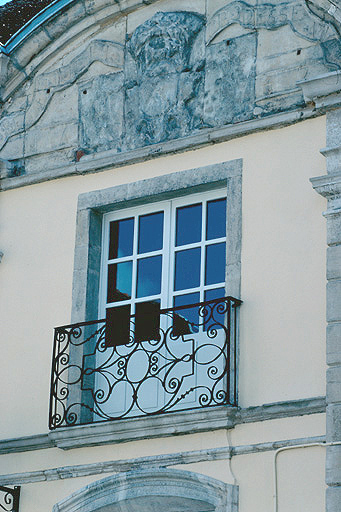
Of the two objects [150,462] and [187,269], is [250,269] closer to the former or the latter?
[187,269]

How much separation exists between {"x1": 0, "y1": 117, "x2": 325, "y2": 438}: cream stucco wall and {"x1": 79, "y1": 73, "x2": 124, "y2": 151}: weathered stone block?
12.2 inches

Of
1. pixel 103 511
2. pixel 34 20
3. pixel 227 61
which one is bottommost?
pixel 103 511

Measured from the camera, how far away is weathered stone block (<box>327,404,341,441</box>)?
30.3 ft

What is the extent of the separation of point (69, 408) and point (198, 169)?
85.2 inches

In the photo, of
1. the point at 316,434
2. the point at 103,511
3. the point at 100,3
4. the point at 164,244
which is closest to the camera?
the point at 316,434

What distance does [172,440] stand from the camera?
996 cm

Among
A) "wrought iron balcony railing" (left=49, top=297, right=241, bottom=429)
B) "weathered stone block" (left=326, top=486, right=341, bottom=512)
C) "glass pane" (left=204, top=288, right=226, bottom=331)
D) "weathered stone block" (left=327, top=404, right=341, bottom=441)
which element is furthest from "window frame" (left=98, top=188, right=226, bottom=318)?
"weathered stone block" (left=326, top=486, right=341, bottom=512)

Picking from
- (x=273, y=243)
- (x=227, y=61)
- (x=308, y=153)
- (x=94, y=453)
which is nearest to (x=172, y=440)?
(x=94, y=453)

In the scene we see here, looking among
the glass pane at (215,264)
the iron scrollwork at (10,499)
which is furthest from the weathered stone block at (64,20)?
the iron scrollwork at (10,499)

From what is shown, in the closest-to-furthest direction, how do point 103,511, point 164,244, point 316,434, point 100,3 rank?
point 316,434 < point 103,511 < point 164,244 < point 100,3

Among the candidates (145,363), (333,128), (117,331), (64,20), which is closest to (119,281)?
(117,331)

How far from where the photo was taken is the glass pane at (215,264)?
1051cm

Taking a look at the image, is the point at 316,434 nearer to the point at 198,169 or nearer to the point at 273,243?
the point at 273,243

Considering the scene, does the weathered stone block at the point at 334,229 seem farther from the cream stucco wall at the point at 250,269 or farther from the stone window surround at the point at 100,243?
the stone window surround at the point at 100,243
